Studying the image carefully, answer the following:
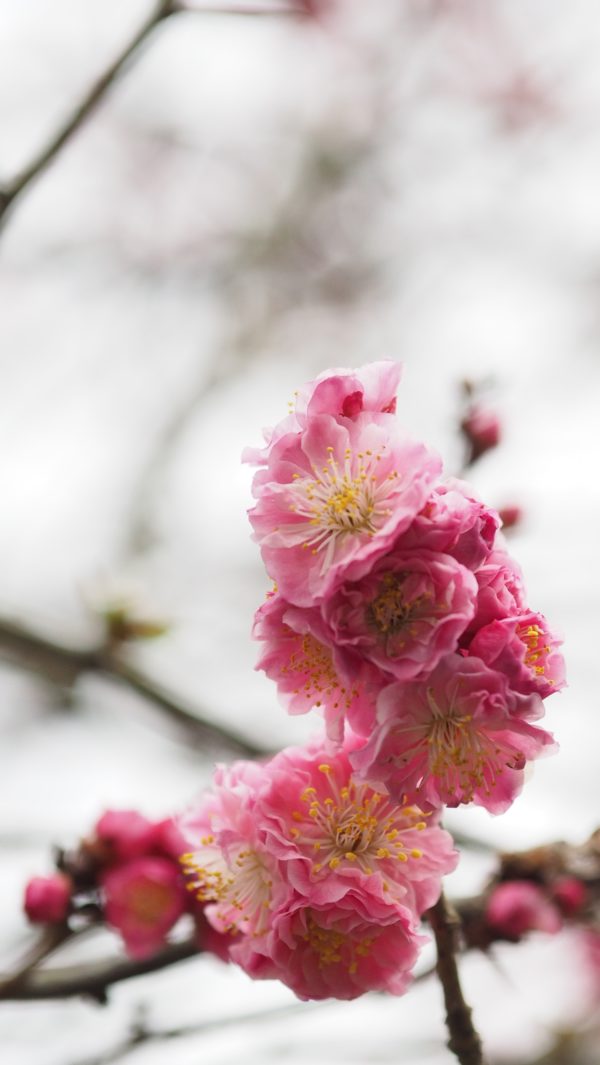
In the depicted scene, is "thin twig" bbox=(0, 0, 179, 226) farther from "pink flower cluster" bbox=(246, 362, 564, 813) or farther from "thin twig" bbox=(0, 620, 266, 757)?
"thin twig" bbox=(0, 620, 266, 757)

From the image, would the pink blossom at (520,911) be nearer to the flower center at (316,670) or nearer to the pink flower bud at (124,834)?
the pink flower bud at (124,834)

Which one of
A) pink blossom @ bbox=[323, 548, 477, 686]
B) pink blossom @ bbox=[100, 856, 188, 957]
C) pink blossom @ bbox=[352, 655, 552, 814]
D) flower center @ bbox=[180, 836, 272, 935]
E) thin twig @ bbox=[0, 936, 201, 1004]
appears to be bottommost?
thin twig @ bbox=[0, 936, 201, 1004]

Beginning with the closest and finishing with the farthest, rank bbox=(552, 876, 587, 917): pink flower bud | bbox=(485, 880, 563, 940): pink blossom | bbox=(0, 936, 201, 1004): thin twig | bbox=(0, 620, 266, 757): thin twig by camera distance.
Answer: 1. bbox=(0, 936, 201, 1004): thin twig
2. bbox=(485, 880, 563, 940): pink blossom
3. bbox=(552, 876, 587, 917): pink flower bud
4. bbox=(0, 620, 266, 757): thin twig

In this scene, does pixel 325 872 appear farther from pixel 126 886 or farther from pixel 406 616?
pixel 126 886

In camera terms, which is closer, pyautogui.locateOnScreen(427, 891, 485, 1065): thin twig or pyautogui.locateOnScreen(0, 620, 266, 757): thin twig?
pyautogui.locateOnScreen(427, 891, 485, 1065): thin twig

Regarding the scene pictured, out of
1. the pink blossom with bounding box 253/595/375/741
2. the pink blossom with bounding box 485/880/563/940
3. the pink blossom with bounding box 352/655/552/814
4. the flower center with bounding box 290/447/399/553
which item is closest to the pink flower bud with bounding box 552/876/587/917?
the pink blossom with bounding box 485/880/563/940

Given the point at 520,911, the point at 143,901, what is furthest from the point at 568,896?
the point at 143,901

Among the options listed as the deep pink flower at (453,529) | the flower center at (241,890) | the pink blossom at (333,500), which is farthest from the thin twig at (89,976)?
the deep pink flower at (453,529)

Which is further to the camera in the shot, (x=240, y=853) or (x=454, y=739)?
(x=240, y=853)
